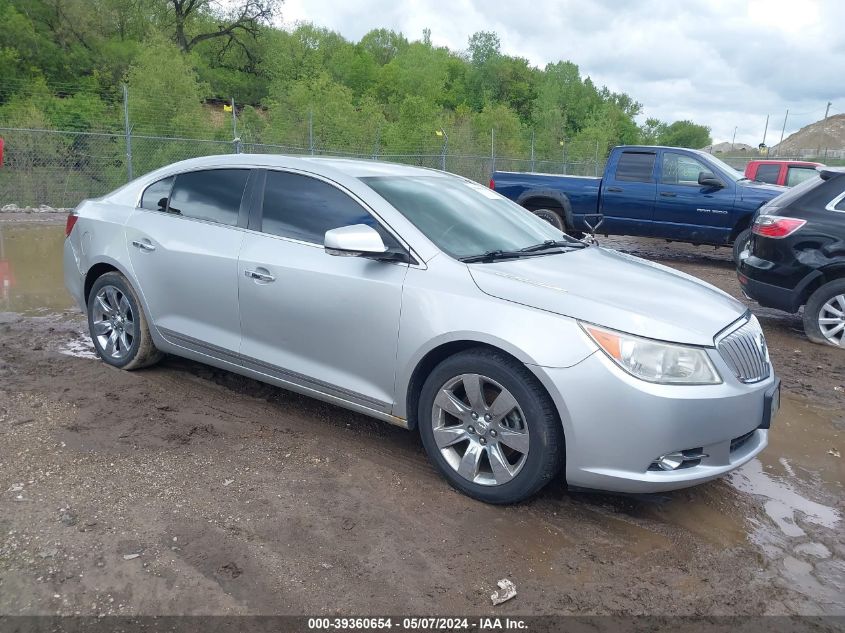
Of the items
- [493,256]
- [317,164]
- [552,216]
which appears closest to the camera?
[493,256]

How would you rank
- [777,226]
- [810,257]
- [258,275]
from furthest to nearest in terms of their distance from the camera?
1. [777,226]
2. [810,257]
3. [258,275]

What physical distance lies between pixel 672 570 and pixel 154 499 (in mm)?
2406

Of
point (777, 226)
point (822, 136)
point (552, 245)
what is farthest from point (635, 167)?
point (822, 136)

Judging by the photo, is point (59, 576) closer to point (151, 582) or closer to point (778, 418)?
point (151, 582)

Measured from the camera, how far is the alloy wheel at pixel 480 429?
10.5ft

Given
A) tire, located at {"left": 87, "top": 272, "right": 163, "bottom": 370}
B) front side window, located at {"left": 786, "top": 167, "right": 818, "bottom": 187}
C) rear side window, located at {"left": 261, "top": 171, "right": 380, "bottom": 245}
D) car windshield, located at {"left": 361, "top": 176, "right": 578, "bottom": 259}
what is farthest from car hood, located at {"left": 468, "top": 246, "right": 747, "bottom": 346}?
front side window, located at {"left": 786, "top": 167, "right": 818, "bottom": 187}

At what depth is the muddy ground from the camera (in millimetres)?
2670

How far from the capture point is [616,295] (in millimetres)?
3295

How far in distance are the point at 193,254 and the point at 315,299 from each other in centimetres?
109

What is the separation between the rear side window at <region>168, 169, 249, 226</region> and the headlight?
97.0 inches

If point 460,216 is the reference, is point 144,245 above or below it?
below

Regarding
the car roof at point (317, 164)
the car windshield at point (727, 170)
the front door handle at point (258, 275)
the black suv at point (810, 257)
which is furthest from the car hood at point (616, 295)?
the car windshield at point (727, 170)

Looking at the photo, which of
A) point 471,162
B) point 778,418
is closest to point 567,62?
point 471,162

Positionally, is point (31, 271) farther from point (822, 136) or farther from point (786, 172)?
point (822, 136)
